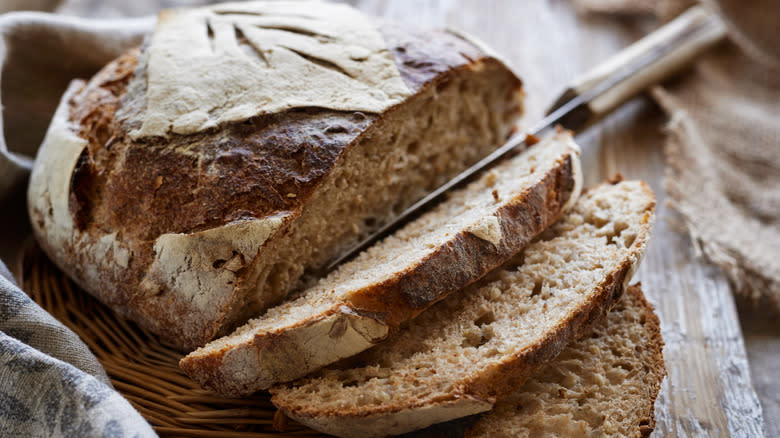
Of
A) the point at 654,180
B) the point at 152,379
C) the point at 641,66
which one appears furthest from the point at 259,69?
the point at 641,66

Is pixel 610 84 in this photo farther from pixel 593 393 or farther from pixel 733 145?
pixel 593 393

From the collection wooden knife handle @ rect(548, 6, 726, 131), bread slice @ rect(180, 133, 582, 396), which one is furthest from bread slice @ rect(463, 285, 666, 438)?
wooden knife handle @ rect(548, 6, 726, 131)

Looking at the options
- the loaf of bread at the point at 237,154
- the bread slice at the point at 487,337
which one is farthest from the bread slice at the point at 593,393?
the loaf of bread at the point at 237,154

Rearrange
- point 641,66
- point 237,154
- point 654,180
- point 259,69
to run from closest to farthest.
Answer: point 237,154, point 259,69, point 654,180, point 641,66

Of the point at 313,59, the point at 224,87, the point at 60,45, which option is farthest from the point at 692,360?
the point at 60,45

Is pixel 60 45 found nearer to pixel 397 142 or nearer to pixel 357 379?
pixel 397 142

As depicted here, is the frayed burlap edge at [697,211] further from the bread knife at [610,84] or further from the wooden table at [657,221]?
the bread knife at [610,84]

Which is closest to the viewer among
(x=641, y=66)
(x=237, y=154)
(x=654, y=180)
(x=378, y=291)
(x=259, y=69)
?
(x=378, y=291)
